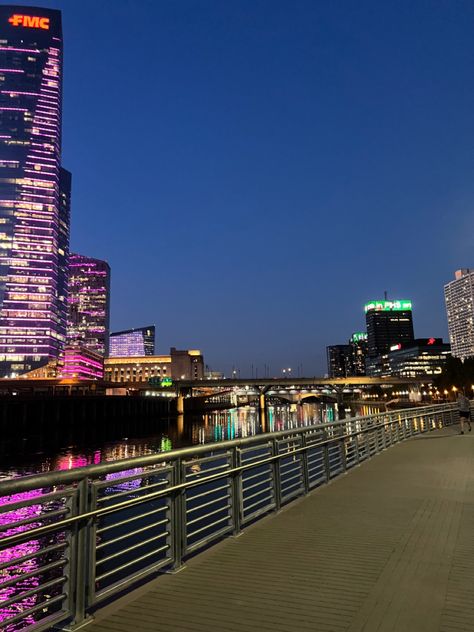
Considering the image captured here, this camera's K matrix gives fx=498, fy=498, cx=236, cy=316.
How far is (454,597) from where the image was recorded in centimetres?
472

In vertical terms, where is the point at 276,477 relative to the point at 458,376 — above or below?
below

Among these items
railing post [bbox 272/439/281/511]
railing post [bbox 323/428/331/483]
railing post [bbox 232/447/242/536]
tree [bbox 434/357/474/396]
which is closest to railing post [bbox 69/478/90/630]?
railing post [bbox 232/447/242/536]

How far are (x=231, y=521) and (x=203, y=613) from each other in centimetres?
285

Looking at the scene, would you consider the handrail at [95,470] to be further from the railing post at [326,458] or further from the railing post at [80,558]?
the railing post at [326,458]

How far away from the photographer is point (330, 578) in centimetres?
536

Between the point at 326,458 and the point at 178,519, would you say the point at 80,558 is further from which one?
the point at 326,458

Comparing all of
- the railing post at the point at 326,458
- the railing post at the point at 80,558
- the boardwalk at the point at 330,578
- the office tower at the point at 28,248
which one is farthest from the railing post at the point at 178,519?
the office tower at the point at 28,248

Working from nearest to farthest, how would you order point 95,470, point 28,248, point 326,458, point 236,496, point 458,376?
point 95,470, point 236,496, point 326,458, point 458,376, point 28,248

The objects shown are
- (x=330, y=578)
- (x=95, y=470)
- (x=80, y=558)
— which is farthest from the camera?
(x=330, y=578)

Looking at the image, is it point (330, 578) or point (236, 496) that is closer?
point (330, 578)

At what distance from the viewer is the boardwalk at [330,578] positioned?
4.32 metres

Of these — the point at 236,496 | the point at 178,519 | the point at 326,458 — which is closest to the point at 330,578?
the point at 178,519

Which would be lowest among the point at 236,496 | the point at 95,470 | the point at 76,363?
the point at 236,496

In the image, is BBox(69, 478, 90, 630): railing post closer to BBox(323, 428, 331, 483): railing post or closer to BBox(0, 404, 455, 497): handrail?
BBox(0, 404, 455, 497): handrail
